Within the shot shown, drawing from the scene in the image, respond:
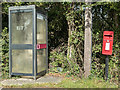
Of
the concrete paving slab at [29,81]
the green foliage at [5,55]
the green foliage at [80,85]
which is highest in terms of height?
the green foliage at [5,55]

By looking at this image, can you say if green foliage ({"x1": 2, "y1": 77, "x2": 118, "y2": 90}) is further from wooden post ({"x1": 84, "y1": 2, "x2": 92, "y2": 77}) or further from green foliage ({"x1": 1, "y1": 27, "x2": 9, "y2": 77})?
green foliage ({"x1": 1, "y1": 27, "x2": 9, "y2": 77})

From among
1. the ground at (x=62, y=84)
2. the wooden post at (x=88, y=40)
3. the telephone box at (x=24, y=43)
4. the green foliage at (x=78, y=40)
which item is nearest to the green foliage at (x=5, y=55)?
the green foliage at (x=78, y=40)

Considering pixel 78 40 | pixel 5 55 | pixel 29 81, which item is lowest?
pixel 29 81

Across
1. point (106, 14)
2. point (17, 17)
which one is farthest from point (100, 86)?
point (17, 17)

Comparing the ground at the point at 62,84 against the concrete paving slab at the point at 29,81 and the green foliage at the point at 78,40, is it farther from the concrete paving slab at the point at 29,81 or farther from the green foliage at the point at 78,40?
the green foliage at the point at 78,40

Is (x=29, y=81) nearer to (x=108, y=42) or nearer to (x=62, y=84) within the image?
(x=62, y=84)

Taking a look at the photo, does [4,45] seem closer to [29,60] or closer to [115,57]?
[29,60]

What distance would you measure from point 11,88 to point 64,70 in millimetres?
2351

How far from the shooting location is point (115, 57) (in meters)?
5.53

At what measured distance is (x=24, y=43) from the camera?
18.2ft

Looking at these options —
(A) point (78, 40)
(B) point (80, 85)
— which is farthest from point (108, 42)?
(B) point (80, 85)

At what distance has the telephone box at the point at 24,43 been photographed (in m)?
5.37

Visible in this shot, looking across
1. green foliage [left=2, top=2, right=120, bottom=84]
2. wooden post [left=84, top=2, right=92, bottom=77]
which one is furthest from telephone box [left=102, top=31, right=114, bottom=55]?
green foliage [left=2, top=2, right=120, bottom=84]

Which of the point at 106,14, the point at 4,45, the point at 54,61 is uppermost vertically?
the point at 106,14
